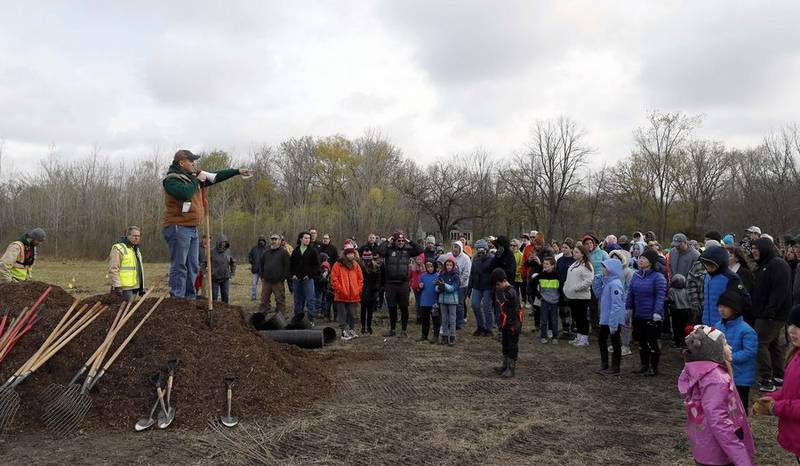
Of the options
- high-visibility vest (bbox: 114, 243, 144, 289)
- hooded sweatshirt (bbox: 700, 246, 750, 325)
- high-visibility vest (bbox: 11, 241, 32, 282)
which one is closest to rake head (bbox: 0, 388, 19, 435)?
high-visibility vest (bbox: 114, 243, 144, 289)

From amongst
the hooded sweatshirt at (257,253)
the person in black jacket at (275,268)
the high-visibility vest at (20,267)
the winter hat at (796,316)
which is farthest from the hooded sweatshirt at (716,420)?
the hooded sweatshirt at (257,253)

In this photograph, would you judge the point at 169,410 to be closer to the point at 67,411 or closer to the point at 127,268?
the point at 67,411

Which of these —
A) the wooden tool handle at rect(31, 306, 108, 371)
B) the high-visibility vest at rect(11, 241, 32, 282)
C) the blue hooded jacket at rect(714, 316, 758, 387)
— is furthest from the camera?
the high-visibility vest at rect(11, 241, 32, 282)

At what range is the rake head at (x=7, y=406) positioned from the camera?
5402 mm

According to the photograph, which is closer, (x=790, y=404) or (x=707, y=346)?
(x=790, y=404)

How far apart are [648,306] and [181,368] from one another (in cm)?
635

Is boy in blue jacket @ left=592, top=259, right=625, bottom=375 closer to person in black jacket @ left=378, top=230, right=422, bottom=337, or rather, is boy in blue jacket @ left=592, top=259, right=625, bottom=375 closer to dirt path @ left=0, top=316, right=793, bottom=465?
dirt path @ left=0, top=316, right=793, bottom=465

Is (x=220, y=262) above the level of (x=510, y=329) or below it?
above

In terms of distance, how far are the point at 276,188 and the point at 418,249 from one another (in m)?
41.4

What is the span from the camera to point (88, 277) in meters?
24.6

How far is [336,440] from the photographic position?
5.43 metres

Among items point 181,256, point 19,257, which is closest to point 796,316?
point 181,256

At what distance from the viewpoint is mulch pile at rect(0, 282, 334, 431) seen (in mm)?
5816

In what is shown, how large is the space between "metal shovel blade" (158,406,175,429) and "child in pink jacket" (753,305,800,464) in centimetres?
519
